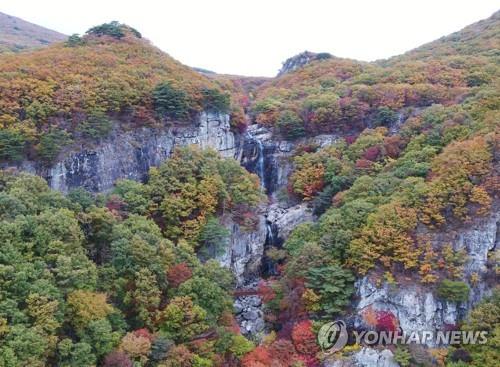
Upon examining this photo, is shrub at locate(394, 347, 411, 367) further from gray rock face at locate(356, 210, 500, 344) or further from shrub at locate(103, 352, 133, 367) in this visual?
shrub at locate(103, 352, 133, 367)

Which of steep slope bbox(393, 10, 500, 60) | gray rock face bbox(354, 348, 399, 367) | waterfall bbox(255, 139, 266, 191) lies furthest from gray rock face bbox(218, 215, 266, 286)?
steep slope bbox(393, 10, 500, 60)

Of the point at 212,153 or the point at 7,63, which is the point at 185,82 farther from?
the point at 7,63

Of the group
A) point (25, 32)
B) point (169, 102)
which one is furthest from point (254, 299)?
point (25, 32)

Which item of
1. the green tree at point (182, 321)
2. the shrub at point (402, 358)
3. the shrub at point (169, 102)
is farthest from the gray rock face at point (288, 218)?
the shrub at point (402, 358)

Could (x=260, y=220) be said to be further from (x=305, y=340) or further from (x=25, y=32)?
(x=25, y=32)

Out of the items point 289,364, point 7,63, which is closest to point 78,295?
point 289,364

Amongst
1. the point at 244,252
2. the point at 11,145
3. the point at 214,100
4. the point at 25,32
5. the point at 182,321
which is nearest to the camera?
the point at 182,321
